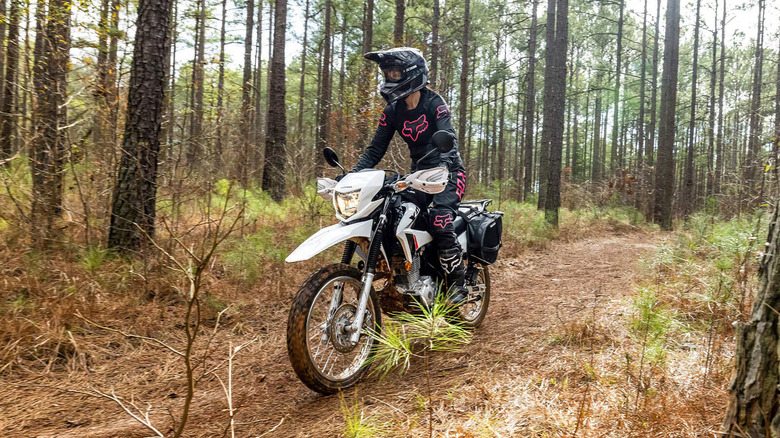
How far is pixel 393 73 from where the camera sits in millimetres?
3479

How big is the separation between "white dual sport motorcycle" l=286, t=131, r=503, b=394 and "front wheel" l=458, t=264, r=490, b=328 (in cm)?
69

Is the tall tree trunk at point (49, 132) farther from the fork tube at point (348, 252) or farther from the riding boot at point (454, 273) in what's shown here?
the riding boot at point (454, 273)

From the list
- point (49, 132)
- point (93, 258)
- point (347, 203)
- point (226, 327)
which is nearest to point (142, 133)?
point (49, 132)

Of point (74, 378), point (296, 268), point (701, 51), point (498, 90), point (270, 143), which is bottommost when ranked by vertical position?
point (74, 378)

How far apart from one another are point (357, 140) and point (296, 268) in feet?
23.3

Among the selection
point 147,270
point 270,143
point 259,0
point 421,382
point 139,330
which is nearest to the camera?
point 421,382

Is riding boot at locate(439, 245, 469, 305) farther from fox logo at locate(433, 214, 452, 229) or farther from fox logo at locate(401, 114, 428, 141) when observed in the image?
fox logo at locate(401, 114, 428, 141)

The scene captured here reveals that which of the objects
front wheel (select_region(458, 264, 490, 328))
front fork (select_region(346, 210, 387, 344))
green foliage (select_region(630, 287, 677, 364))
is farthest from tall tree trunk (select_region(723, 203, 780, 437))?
front wheel (select_region(458, 264, 490, 328))

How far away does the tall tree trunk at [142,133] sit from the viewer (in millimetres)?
4645

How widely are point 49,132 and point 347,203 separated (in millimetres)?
3755

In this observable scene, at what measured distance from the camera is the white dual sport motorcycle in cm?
260

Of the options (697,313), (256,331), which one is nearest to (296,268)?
(256,331)

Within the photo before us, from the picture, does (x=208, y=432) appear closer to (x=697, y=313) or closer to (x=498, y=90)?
(x=697, y=313)

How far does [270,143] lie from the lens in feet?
37.8
